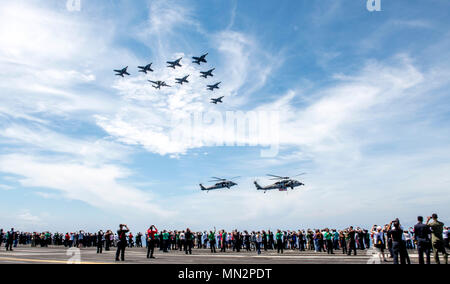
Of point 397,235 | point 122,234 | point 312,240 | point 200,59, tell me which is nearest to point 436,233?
point 397,235

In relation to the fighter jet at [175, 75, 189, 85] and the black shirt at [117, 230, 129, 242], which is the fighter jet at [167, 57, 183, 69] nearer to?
the fighter jet at [175, 75, 189, 85]

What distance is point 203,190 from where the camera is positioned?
60.9 m

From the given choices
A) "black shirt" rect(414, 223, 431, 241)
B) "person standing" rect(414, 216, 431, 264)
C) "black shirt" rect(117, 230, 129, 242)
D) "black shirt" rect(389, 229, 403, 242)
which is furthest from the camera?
"black shirt" rect(117, 230, 129, 242)

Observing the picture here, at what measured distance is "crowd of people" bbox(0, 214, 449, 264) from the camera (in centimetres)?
1179

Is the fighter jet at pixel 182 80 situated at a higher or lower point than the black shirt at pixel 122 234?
higher

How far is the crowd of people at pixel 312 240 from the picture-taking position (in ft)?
38.7

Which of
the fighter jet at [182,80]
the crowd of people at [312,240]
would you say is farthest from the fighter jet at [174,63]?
the crowd of people at [312,240]

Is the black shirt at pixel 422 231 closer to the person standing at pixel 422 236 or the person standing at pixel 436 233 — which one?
the person standing at pixel 422 236

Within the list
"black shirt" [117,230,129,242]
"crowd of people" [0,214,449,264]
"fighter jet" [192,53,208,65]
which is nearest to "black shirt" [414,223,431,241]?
"crowd of people" [0,214,449,264]

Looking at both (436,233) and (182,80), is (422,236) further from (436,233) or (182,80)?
(182,80)
